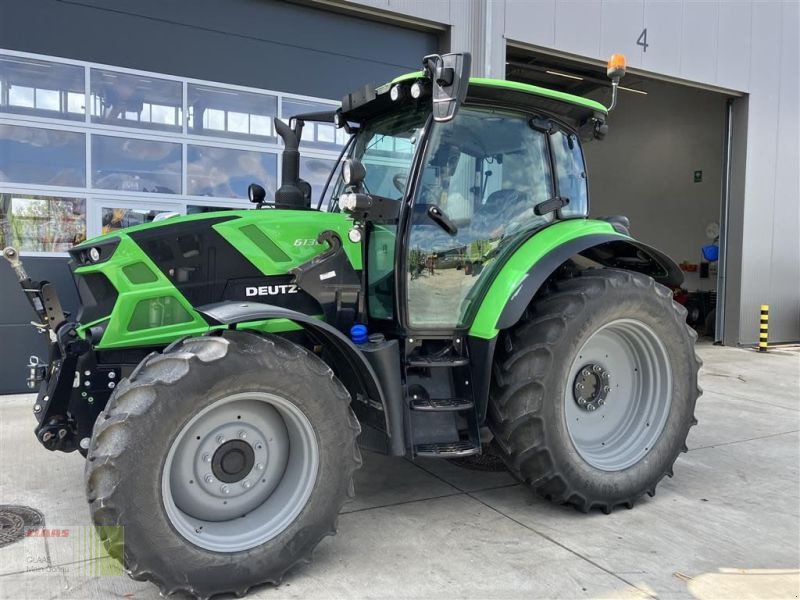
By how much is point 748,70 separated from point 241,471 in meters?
11.7

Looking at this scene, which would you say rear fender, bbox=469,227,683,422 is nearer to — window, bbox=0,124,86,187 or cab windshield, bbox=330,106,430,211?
cab windshield, bbox=330,106,430,211

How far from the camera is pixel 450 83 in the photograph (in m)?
2.90

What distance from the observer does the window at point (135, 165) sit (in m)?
6.81

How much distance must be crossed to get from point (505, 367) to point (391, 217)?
999 millimetres

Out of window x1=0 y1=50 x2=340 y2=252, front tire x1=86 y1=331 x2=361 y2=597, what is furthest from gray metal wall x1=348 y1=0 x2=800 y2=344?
front tire x1=86 y1=331 x2=361 y2=597

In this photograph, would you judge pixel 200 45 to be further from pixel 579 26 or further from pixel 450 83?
pixel 579 26

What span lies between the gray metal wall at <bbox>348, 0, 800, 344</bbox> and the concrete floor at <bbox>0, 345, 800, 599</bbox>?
6.80 m

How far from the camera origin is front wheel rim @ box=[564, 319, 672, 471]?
3797 millimetres

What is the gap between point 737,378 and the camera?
328 inches

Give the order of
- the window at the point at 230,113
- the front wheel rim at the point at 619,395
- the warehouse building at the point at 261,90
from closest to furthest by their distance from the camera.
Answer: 1. the front wheel rim at the point at 619,395
2. the warehouse building at the point at 261,90
3. the window at the point at 230,113

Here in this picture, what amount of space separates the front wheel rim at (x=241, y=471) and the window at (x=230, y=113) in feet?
17.4

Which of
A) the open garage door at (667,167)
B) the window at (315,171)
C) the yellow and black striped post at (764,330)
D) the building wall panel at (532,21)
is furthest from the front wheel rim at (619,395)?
the open garage door at (667,167)

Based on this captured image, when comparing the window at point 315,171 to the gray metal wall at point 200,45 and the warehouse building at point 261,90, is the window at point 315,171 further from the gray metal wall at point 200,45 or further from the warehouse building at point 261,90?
the gray metal wall at point 200,45

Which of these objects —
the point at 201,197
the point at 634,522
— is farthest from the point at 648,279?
the point at 201,197
